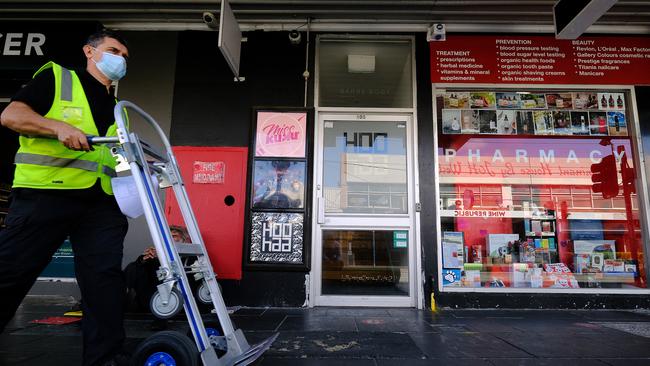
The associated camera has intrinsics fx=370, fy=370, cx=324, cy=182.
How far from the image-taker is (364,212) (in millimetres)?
4797

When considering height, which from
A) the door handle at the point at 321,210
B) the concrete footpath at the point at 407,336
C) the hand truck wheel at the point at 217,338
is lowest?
the concrete footpath at the point at 407,336

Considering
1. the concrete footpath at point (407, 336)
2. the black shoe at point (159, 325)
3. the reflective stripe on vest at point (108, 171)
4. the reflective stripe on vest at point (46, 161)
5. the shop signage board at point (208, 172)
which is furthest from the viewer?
the shop signage board at point (208, 172)

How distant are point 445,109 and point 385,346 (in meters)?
3.34

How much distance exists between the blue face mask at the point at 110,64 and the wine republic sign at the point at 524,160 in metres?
3.95

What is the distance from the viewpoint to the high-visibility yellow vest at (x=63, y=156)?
6.26ft

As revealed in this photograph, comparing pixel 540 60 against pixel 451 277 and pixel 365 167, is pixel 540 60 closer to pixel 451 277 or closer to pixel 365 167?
pixel 365 167

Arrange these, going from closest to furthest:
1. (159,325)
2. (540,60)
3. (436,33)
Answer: (159,325) < (436,33) < (540,60)

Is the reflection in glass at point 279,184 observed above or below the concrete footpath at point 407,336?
above

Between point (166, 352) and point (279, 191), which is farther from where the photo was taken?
point (279, 191)

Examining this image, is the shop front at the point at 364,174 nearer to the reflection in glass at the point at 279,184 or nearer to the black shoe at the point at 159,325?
the reflection in glass at the point at 279,184

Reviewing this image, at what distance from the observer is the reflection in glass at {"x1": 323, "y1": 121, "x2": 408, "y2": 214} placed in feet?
15.8

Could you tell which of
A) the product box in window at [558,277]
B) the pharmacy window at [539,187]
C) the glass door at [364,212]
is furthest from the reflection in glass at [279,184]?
the product box in window at [558,277]

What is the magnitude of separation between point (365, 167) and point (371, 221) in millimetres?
750

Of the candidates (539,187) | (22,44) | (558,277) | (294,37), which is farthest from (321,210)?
(22,44)
